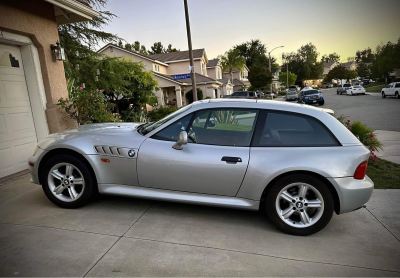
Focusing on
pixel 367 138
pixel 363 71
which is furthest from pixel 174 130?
pixel 363 71

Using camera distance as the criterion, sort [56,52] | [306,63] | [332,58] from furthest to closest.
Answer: [332,58]
[306,63]
[56,52]

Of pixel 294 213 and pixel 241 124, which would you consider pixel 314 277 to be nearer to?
pixel 294 213

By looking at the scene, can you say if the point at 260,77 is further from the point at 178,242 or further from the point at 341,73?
the point at 341,73

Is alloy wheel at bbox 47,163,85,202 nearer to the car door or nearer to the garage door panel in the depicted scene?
the car door

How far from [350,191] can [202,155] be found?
1.77m

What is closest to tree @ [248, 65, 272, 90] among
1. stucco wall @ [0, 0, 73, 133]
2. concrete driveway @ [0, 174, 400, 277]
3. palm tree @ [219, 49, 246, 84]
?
palm tree @ [219, 49, 246, 84]

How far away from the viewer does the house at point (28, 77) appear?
5.62 metres

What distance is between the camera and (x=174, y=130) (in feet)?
11.8

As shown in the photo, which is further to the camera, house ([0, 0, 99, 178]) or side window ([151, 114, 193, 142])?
house ([0, 0, 99, 178])

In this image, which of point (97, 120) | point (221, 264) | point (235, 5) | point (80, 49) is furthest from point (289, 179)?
point (235, 5)

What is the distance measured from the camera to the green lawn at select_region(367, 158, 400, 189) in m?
5.06

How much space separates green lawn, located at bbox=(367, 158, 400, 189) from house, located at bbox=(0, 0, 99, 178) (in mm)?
7139

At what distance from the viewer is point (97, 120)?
24.6ft

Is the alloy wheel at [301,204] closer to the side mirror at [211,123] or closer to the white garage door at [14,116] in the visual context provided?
Answer: the side mirror at [211,123]
